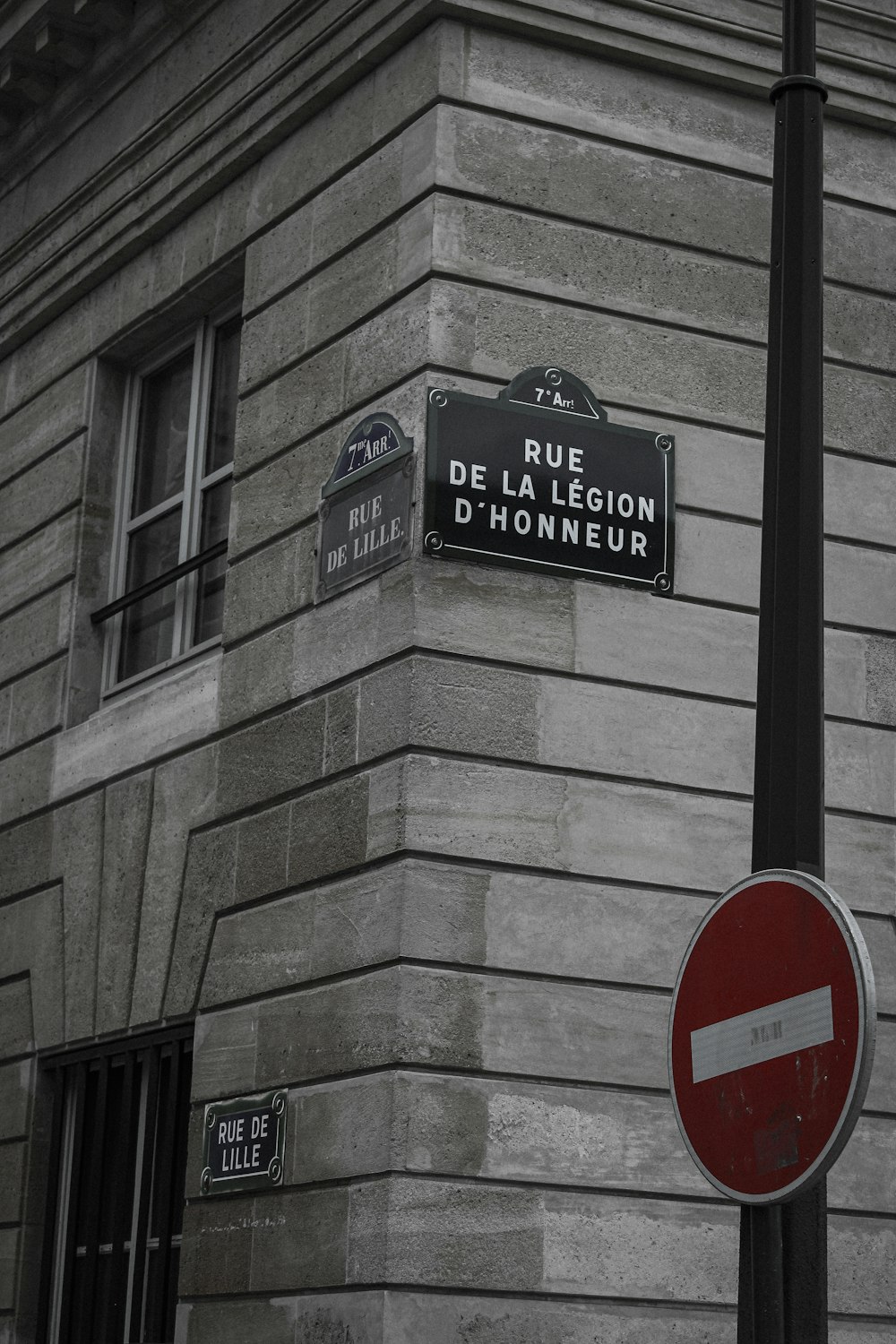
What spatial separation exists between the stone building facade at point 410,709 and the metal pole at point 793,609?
259 centimetres

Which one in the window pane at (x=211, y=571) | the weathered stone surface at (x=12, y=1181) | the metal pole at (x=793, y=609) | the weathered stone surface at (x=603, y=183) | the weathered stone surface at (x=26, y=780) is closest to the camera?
the metal pole at (x=793, y=609)

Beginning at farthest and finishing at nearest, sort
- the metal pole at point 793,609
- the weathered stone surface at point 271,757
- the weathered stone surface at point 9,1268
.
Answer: the weathered stone surface at point 9,1268, the weathered stone surface at point 271,757, the metal pole at point 793,609

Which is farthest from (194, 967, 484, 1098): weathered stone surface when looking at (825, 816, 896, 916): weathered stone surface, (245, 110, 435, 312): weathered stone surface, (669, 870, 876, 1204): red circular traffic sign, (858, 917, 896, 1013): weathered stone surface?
(245, 110, 435, 312): weathered stone surface

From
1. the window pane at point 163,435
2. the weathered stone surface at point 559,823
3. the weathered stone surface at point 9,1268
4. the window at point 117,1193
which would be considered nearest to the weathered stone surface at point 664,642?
the weathered stone surface at point 559,823

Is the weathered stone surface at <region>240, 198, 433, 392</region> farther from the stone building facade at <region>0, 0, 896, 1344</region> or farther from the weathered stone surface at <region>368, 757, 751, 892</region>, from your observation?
the weathered stone surface at <region>368, 757, 751, 892</region>

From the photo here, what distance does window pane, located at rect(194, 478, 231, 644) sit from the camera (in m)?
10.5

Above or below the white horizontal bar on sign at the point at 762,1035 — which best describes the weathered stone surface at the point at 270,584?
above

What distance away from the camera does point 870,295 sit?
10039 mm

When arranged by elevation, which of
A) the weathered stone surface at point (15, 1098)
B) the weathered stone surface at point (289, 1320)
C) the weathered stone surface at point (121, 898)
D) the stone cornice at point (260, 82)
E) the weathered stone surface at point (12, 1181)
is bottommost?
the weathered stone surface at point (289, 1320)

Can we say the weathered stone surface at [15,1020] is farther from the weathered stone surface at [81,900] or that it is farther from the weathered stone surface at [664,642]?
the weathered stone surface at [664,642]

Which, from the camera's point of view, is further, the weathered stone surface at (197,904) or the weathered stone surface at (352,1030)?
the weathered stone surface at (197,904)

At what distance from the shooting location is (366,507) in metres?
9.05

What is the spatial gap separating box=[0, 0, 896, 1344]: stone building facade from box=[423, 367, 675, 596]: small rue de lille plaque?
11cm

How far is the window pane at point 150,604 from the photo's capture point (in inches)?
431
